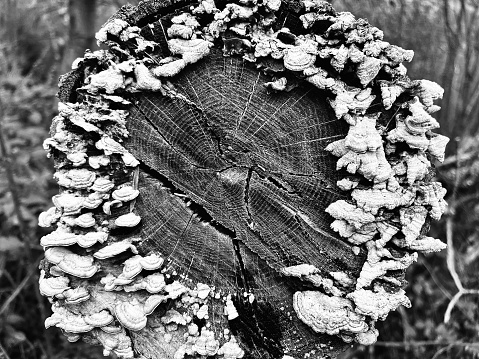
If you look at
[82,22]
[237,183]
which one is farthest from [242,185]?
[82,22]

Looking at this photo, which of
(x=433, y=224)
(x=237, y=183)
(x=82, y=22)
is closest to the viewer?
(x=237, y=183)

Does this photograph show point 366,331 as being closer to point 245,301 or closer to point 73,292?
point 245,301

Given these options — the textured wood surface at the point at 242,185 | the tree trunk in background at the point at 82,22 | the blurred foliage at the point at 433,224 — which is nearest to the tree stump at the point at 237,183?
the textured wood surface at the point at 242,185

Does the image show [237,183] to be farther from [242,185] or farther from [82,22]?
[82,22]

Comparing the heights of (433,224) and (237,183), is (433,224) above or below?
below

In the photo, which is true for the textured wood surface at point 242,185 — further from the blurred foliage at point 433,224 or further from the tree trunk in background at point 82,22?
the tree trunk in background at point 82,22

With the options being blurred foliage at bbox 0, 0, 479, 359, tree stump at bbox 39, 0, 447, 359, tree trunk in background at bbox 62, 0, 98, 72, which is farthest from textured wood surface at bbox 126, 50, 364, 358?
tree trunk in background at bbox 62, 0, 98, 72
